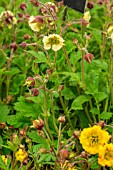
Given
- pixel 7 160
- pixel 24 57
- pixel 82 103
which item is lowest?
pixel 7 160

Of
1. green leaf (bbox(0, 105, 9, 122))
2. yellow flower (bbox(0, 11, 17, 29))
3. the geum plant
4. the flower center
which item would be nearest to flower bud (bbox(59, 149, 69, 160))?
the geum plant

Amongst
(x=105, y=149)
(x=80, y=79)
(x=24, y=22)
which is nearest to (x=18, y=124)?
(x=80, y=79)

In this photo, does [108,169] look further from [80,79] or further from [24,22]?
[24,22]

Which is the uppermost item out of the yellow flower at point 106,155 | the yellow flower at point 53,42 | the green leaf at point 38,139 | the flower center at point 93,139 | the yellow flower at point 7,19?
the yellow flower at point 7,19

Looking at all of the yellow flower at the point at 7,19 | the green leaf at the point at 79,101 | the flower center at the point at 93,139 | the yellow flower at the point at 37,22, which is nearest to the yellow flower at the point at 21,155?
the flower center at the point at 93,139

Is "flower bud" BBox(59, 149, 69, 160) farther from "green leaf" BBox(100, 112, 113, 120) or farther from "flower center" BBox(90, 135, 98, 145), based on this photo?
"green leaf" BBox(100, 112, 113, 120)

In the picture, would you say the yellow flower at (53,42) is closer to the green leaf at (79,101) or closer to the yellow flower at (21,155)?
the green leaf at (79,101)

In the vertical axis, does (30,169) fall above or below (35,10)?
below

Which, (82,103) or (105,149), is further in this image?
(82,103)
